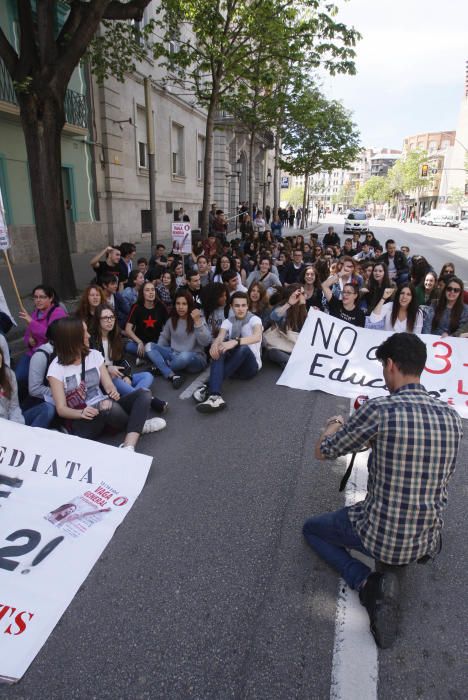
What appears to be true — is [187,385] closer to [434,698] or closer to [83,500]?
[83,500]

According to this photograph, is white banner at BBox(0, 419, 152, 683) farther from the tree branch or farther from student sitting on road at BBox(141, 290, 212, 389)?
the tree branch

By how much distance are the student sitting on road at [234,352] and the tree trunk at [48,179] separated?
5208 millimetres

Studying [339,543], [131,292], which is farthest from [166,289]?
[339,543]

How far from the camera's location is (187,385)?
607cm

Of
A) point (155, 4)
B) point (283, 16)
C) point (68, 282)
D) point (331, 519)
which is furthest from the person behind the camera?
point (155, 4)

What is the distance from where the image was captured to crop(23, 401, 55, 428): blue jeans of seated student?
13.8 ft

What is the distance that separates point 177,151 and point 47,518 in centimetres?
2421

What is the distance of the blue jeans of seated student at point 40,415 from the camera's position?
4.20 meters

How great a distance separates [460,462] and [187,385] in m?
3.28

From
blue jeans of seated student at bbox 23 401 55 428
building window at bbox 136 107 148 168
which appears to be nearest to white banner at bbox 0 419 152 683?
blue jeans of seated student at bbox 23 401 55 428

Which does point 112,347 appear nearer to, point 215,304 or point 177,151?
point 215,304

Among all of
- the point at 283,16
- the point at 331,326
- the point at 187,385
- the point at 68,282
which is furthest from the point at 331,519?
the point at 283,16

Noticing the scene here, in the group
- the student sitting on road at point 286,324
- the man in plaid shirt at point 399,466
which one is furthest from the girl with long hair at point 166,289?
the man in plaid shirt at point 399,466

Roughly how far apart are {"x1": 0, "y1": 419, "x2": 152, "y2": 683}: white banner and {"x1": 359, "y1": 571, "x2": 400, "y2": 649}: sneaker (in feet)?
5.34
